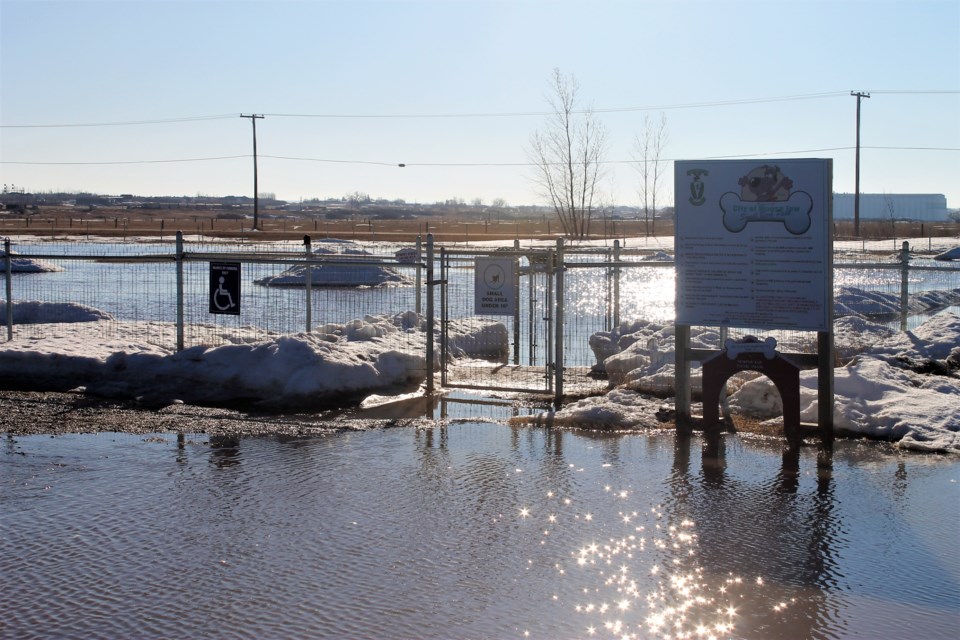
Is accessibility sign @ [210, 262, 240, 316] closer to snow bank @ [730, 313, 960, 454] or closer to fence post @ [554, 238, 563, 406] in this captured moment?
fence post @ [554, 238, 563, 406]

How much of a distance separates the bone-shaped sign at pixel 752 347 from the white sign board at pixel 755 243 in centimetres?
18

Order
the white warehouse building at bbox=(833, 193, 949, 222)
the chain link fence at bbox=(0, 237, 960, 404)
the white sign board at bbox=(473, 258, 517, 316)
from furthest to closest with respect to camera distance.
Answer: the white warehouse building at bbox=(833, 193, 949, 222) → the chain link fence at bbox=(0, 237, 960, 404) → the white sign board at bbox=(473, 258, 517, 316)

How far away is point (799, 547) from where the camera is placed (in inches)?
Answer: 265

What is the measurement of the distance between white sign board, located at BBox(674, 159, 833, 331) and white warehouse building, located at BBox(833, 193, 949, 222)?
149244mm

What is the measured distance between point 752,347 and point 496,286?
361 centimetres

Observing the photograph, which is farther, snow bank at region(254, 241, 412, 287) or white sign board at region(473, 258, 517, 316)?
snow bank at region(254, 241, 412, 287)

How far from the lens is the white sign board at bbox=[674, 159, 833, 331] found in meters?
9.88

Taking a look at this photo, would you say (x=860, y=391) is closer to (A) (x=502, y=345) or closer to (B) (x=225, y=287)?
(A) (x=502, y=345)

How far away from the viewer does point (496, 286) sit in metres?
12.6

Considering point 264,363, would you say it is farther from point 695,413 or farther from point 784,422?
point 784,422

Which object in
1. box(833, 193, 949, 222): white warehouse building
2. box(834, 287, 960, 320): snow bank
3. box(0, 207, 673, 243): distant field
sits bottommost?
box(834, 287, 960, 320): snow bank

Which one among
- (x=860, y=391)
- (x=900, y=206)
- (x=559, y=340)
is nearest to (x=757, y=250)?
(x=860, y=391)

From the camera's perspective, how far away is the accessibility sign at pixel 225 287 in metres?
13.6

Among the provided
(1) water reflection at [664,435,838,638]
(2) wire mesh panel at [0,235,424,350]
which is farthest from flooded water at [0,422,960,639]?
(2) wire mesh panel at [0,235,424,350]
